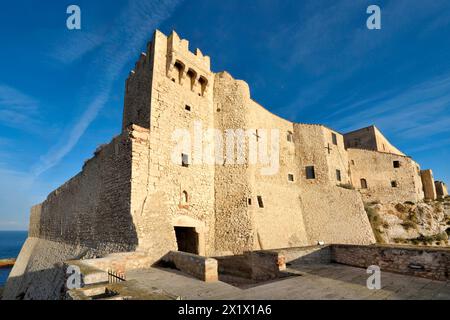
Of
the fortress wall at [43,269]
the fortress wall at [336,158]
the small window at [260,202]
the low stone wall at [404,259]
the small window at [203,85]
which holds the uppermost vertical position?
the small window at [203,85]

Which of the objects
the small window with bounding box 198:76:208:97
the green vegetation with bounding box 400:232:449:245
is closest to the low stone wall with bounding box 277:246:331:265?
the small window with bounding box 198:76:208:97

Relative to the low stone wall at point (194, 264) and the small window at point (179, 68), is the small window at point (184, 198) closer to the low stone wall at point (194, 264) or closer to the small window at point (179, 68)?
the low stone wall at point (194, 264)

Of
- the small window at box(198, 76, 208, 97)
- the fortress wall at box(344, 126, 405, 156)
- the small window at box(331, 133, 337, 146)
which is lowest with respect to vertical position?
the small window at box(331, 133, 337, 146)

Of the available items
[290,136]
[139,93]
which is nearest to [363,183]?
[290,136]

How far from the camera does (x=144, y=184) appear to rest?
10695 mm

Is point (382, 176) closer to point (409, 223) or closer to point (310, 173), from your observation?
point (409, 223)

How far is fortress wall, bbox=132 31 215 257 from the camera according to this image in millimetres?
10367

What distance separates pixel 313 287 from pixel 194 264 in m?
3.61

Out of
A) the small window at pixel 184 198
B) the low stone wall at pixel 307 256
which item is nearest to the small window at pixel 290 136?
the small window at pixel 184 198

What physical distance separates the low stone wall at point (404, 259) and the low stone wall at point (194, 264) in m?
4.79

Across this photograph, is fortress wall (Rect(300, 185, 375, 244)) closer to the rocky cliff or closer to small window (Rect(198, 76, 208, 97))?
the rocky cliff

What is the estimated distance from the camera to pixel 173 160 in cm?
1244

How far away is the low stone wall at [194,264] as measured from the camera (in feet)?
23.4

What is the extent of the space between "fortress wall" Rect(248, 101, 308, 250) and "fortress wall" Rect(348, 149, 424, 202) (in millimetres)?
9426
